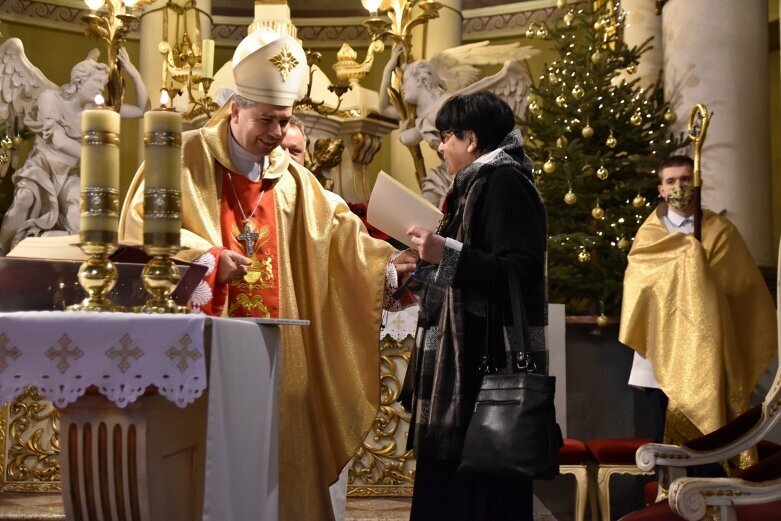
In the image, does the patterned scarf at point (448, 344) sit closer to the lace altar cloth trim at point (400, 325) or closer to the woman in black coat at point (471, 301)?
the woman in black coat at point (471, 301)

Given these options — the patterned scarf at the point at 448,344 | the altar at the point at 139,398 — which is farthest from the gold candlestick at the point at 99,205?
the patterned scarf at the point at 448,344

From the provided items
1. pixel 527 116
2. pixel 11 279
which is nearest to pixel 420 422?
pixel 11 279

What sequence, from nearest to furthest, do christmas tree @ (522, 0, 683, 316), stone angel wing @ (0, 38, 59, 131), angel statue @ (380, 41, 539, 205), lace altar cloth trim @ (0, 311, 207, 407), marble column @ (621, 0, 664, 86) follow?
lace altar cloth trim @ (0, 311, 207, 407), christmas tree @ (522, 0, 683, 316), marble column @ (621, 0, 664, 86), angel statue @ (380, 41, 539, 205), stone angel wing @ (0, 38, 59, 131)

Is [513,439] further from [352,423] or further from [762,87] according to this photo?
[762,87]

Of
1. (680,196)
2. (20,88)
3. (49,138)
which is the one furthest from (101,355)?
(20,88)

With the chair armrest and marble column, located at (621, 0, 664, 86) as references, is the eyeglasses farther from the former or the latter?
marble column, located at (621, 0, 664, 86)

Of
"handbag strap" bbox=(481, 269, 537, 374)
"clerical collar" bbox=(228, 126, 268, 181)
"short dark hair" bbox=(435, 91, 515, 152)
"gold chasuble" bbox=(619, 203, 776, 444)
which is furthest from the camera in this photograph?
"gold chasuble" bbox=(619, 203, 776, 444)

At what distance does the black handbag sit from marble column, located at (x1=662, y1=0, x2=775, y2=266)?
176 inches

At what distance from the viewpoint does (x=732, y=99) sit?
6855 mm

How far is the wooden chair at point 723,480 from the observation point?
8.23 feet

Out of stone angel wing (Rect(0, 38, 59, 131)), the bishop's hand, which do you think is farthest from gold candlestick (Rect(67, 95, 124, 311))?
stone angel wing (Rect(0, 38, 59, 131))

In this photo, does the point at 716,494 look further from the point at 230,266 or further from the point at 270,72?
the point at 270,72

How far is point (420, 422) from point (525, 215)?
0.58 metres

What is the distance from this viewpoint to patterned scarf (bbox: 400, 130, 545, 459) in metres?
2.68
